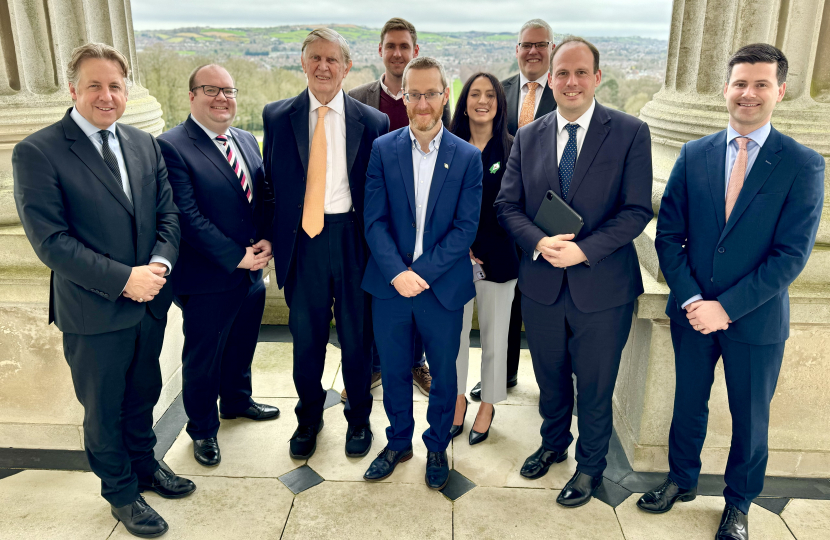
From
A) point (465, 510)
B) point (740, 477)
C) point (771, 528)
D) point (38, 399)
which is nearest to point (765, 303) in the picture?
point (740, 477)

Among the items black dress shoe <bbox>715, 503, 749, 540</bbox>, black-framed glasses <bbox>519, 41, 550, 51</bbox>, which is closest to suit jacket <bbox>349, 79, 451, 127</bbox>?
black-framed glasses <bbox>519, 41, 550, 51</bbox>

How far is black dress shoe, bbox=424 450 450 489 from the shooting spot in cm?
287

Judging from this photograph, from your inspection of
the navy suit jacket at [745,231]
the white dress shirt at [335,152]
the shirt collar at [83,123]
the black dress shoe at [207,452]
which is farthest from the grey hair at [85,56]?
the navy suit jacket at [745,231]

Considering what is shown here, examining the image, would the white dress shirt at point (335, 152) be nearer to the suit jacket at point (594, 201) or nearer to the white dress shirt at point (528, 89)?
the suit jacket at point (594, 201)

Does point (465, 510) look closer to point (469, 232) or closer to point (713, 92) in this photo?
point (469, 232)

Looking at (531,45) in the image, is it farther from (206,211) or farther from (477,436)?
(477,436)

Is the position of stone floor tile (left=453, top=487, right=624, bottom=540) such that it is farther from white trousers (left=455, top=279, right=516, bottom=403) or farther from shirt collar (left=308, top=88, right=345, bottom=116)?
shirt collar (left=308, top=88, right=345, bottom=116)

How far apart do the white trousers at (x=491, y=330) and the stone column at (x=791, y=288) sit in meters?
0.63

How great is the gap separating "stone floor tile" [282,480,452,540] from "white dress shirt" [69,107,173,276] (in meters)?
1.21

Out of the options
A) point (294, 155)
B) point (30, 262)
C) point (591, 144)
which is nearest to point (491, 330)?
point (591, 144)

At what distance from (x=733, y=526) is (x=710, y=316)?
0.90 meters

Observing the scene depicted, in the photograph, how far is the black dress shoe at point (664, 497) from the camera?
107 inches

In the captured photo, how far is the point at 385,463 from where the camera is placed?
9.74ft

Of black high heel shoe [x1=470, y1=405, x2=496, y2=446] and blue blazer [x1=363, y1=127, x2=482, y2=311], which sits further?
black high heel shoe [x1=470, y1=405, x2=496, y2=446]
